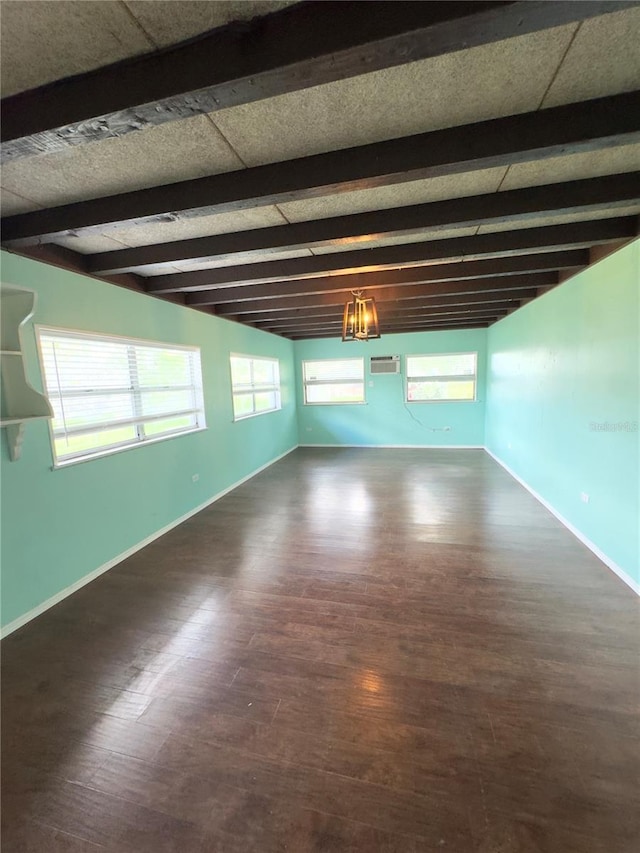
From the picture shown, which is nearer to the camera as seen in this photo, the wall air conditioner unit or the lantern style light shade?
the lantern style light shade

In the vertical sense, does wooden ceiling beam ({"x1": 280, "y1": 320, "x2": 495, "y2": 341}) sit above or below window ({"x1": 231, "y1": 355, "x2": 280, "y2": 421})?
above

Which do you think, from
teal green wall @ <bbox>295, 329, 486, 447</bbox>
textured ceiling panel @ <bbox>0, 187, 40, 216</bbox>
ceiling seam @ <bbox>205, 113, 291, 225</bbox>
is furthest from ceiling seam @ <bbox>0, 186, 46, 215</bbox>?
teal green wall @ <bbox>295, 329, 486, 447</bbox>

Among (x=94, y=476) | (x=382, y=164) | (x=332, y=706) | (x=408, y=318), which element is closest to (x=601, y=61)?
(x=382, y=164)

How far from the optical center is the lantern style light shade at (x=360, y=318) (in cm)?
339

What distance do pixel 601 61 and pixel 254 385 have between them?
516cm

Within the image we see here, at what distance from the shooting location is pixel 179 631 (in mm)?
2133

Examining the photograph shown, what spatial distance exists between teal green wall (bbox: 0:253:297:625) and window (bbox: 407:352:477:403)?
13.3ft

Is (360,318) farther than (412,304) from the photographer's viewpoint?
No

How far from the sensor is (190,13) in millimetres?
922

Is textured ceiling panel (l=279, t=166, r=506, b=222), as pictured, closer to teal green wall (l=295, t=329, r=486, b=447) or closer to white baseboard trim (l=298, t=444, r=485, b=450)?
teal green wall (l=295, t=329, r=486, b=447)

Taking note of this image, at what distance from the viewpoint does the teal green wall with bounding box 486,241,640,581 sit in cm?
242

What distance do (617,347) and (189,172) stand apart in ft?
10.2

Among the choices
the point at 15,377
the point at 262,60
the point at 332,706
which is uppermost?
the point at 262,60

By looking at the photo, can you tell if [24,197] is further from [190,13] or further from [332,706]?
[332,706]
